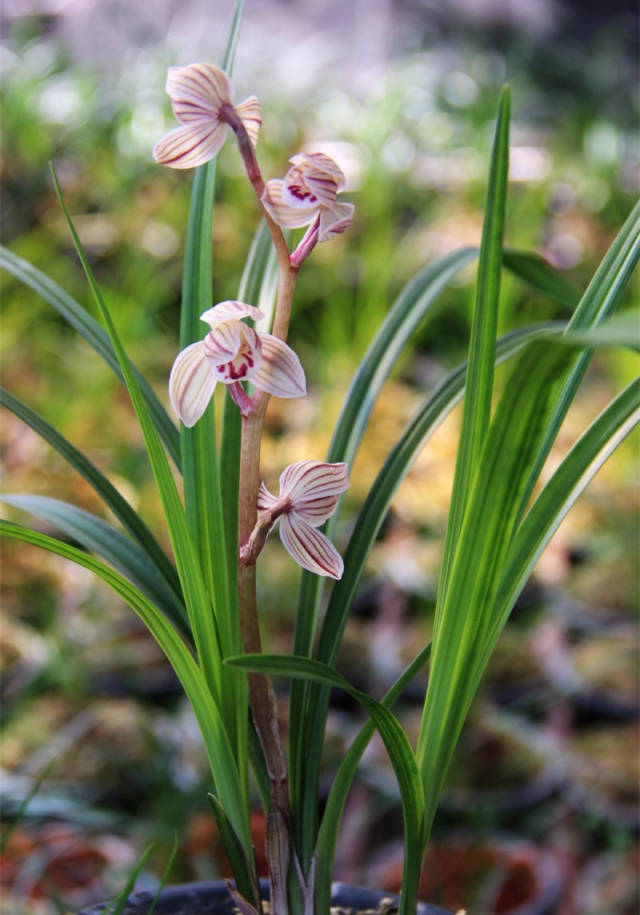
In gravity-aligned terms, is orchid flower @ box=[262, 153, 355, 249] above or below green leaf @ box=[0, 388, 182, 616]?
above

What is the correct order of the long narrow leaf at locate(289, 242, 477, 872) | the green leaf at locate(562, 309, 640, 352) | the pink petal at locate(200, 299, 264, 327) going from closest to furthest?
the green leaf at locate(562, 309, 640, 352) < the pink petal at locate(200, 299, 264, 327) < the long narrow leaf at locate(289, 242, 477, 872)

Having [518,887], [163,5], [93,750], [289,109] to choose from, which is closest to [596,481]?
[518,887]

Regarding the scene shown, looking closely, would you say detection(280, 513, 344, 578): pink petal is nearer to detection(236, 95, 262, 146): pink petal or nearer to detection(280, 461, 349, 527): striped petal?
detection(280, 461, 349, 527): striped petal

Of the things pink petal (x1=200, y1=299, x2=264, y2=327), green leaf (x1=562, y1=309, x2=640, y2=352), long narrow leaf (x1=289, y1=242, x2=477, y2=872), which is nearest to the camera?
green leaf (x1=562, y1=309, x2=640, y2=352)

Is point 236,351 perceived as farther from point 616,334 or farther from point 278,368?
point 616,334

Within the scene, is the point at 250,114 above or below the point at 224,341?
above

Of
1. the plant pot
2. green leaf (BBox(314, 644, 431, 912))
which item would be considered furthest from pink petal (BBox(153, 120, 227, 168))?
the plant pot

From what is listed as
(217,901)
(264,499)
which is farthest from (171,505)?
(217,901)

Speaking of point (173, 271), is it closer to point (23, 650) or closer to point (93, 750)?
point (23, 650)

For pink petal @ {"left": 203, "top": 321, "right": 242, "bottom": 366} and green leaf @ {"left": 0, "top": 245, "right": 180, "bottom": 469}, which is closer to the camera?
pink petal @ {"left": 203, "top": 321, "right": 242, "bottom": 366}

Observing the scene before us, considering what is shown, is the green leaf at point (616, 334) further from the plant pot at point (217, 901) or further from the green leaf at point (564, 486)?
the plant pot at point (217, 901)
